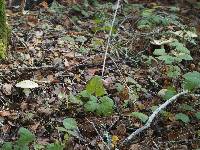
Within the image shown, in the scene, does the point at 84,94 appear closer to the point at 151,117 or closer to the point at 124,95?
the point at 124,95

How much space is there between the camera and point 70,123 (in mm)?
3404

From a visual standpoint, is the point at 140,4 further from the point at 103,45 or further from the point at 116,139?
the point at 116,139

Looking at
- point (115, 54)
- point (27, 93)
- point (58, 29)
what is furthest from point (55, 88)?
point (58, 29)

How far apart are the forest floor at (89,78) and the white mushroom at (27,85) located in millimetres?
53

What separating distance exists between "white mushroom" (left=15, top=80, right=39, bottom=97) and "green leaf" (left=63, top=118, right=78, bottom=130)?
597mm

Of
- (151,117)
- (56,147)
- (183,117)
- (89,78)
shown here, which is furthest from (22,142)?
(183,117)

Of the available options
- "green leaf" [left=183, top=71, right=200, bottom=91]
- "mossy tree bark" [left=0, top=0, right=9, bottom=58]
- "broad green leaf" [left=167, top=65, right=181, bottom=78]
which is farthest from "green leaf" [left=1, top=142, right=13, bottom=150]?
"broad green leaf" [left=167, top=65, right=181, bottom=78]

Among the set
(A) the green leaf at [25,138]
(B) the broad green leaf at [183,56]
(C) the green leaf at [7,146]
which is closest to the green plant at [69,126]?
(A) the green leaf at [25,138]

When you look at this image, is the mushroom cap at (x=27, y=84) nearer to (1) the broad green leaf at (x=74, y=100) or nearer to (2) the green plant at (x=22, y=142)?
(1) the broad green leaf at (x=74, y=100)

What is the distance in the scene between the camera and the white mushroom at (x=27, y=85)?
3731mm

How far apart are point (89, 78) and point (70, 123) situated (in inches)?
38.2

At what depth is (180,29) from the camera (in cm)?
584

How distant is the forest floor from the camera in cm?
348

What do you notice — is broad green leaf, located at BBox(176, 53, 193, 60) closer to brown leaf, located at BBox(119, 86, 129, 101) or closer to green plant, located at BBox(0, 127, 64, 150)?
brown leaf, located at BBox(119, 86, 129, 101)
